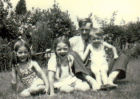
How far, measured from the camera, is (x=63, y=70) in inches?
194

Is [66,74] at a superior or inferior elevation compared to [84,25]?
inferior

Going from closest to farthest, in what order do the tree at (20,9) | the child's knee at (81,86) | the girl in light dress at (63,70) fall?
1. the girl in light dress at (63,70)
2. the child's knee at (81,86)
3. the tree at (20,9)

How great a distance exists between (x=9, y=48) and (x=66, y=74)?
20.5 ft

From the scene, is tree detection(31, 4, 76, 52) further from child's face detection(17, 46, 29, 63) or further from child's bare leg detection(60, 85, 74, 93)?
child's bare leg detection(60, 85, 74, 93)

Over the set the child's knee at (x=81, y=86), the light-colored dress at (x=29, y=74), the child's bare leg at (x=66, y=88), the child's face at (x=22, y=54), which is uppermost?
the child's face at (x=22, y=54)

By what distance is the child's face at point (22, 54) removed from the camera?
15.0ft

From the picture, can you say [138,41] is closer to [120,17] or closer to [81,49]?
[120,17]

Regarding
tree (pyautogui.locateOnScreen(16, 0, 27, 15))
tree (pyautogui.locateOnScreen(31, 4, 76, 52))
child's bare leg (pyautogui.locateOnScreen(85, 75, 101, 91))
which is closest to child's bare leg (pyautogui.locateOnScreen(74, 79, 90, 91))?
child's bare leg (pyautogui.locateOnScreen(85, 75, 101, 91))

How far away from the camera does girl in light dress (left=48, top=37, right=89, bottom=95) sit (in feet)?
15.5

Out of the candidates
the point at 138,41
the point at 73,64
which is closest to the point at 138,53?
the point at 138,41

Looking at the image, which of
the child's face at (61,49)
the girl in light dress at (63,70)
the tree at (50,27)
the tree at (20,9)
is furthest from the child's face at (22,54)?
the tree at (20,9)

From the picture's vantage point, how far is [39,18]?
16281mm

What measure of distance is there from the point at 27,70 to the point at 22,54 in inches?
12.9

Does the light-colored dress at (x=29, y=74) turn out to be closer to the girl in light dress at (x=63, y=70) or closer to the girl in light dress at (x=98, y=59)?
the girl in light dress at (x=63, y=70)
